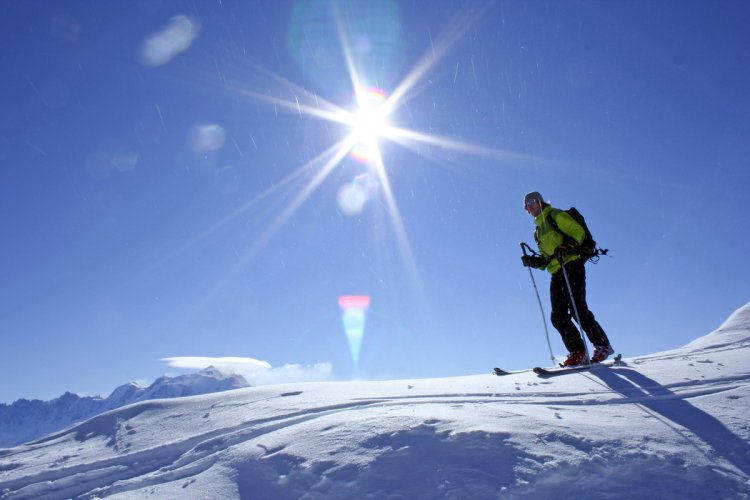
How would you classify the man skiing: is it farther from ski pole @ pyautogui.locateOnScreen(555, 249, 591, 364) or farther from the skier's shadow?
the skier's shadow

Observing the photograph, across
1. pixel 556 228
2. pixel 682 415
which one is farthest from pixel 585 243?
pixel 682 415

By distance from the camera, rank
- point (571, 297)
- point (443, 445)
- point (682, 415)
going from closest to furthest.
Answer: point (443, 445) → point (682, 415) → point (571, 297)

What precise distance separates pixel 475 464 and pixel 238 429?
2546mm

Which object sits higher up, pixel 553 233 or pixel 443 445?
pixel 553 233

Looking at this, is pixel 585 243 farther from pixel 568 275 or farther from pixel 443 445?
pixel 443 445

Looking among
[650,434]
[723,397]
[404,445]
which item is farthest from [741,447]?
[404,445]

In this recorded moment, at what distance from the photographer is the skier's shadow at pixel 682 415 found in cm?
266

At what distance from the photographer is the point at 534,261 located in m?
7.52

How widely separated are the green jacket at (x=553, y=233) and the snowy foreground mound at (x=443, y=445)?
6.28 ft

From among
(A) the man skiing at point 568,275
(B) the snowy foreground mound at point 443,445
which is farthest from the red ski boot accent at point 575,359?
(B) the snowy foreground mound at point 443,445

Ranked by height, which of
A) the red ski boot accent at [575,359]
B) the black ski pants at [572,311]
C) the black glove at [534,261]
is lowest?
the red ski boot accent at [575,359]

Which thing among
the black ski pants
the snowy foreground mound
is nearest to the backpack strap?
the black ski pants

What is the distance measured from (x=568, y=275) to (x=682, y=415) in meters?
3.76

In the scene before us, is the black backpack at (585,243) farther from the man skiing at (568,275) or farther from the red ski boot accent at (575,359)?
the red ski boot accent at (575,359)
